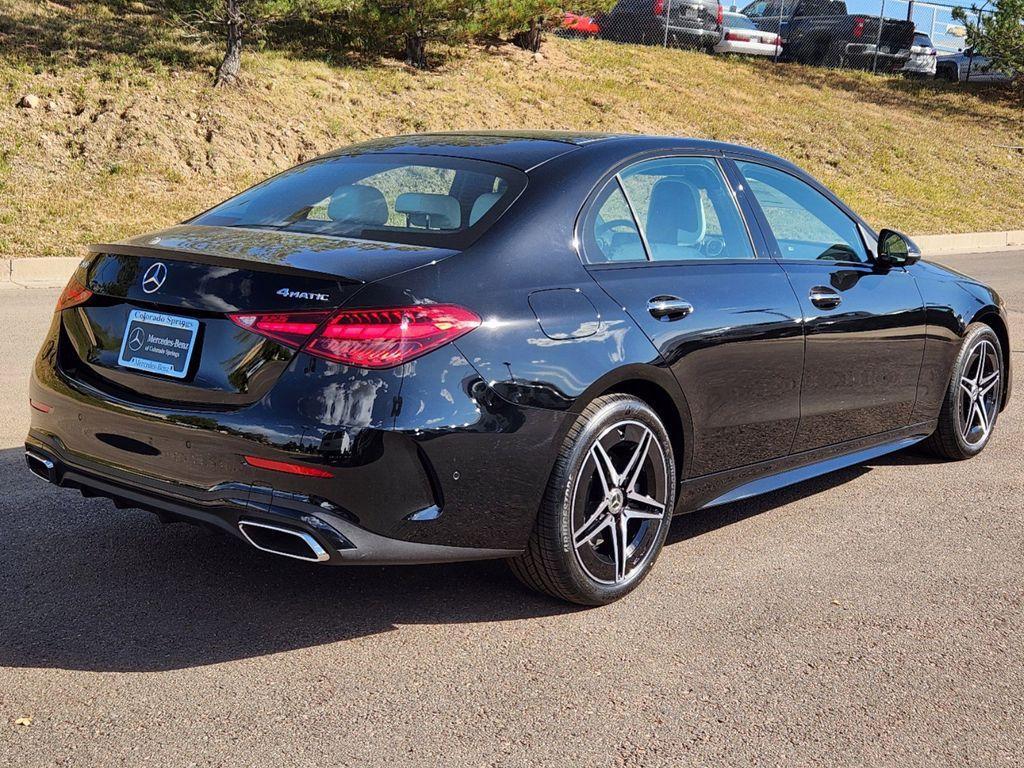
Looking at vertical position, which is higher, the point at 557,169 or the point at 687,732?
the point at 557,169

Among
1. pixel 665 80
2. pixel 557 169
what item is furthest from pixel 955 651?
pixel 665 80

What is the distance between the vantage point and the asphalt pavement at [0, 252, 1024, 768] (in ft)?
10.5

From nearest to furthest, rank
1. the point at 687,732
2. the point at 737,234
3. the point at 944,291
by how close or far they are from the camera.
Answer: the point at 687,732
the point at 737,234
the point at 944,291

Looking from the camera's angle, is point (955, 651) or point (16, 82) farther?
point (16, 82)

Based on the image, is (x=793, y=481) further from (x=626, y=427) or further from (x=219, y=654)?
(x=219, y=654)

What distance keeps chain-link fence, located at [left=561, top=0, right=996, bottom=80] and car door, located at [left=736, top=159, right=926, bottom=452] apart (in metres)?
22.6

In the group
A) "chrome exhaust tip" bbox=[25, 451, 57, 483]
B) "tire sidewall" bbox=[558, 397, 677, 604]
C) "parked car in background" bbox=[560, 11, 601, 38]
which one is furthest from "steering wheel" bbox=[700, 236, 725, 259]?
"parked car in background" bbox=[560, 11, 601, 38]

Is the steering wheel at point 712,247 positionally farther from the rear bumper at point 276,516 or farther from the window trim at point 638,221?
the rear bumper at point 276,516

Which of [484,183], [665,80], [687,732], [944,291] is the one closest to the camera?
[687,732]

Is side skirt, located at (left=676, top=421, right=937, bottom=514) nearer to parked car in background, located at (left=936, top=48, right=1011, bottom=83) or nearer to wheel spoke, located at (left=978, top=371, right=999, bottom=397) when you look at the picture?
wheel spoke, located at (left=978, top=371, right=999, bottom=397)

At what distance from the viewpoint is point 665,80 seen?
2731 centimetres

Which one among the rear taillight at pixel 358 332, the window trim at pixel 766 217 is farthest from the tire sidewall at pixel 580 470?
the window trim at pixel 766 217

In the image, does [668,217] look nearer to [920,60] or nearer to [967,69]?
[920,60]

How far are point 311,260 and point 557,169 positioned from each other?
40.5 inches
